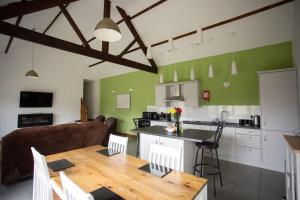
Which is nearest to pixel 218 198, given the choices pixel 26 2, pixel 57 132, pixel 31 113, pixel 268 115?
pixel 268 115

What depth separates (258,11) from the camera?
342cm

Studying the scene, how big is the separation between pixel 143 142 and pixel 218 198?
1.61 meters

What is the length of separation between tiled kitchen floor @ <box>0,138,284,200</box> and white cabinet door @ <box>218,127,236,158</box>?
563 mm

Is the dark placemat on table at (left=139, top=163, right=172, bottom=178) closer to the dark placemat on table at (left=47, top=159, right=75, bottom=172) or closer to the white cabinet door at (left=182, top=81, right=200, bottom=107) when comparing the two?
the dark placemat on table at (left=47, top=159, right=75, bottom=172)

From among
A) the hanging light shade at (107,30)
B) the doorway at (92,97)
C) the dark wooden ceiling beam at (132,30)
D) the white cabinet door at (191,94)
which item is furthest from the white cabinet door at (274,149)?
the doorway at (92,97)

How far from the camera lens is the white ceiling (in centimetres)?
351

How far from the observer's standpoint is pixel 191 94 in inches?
193

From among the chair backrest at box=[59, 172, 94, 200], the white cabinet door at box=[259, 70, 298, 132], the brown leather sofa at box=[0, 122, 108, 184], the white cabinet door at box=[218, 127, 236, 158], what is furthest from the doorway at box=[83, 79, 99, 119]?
the chair backrest at box=[59, 172, 94, 200]

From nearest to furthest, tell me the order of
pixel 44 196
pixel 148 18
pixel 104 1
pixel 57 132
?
pixel 44 196
pixel 57 132
pixel 104 1
pixel 148 18

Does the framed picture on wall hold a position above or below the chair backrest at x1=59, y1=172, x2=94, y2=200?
above

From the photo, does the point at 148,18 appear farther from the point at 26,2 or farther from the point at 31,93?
the point at 31,93

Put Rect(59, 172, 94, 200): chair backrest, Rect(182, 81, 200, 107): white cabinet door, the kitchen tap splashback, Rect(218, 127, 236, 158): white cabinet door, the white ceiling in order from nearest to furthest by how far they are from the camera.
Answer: Rect(59, 172, 94, 200): chair backrest, the white ceiling, Rect(218, 127, 236, 158): white cabinet door, the kitchen tap splashback, Rect(182, 81, 200, 107): white cabinet door

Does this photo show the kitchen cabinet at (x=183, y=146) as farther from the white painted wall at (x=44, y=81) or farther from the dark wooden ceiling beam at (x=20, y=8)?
the white painted wall at (x=44, y=81)

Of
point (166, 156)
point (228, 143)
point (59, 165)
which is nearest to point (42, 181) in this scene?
point (59, 165)
